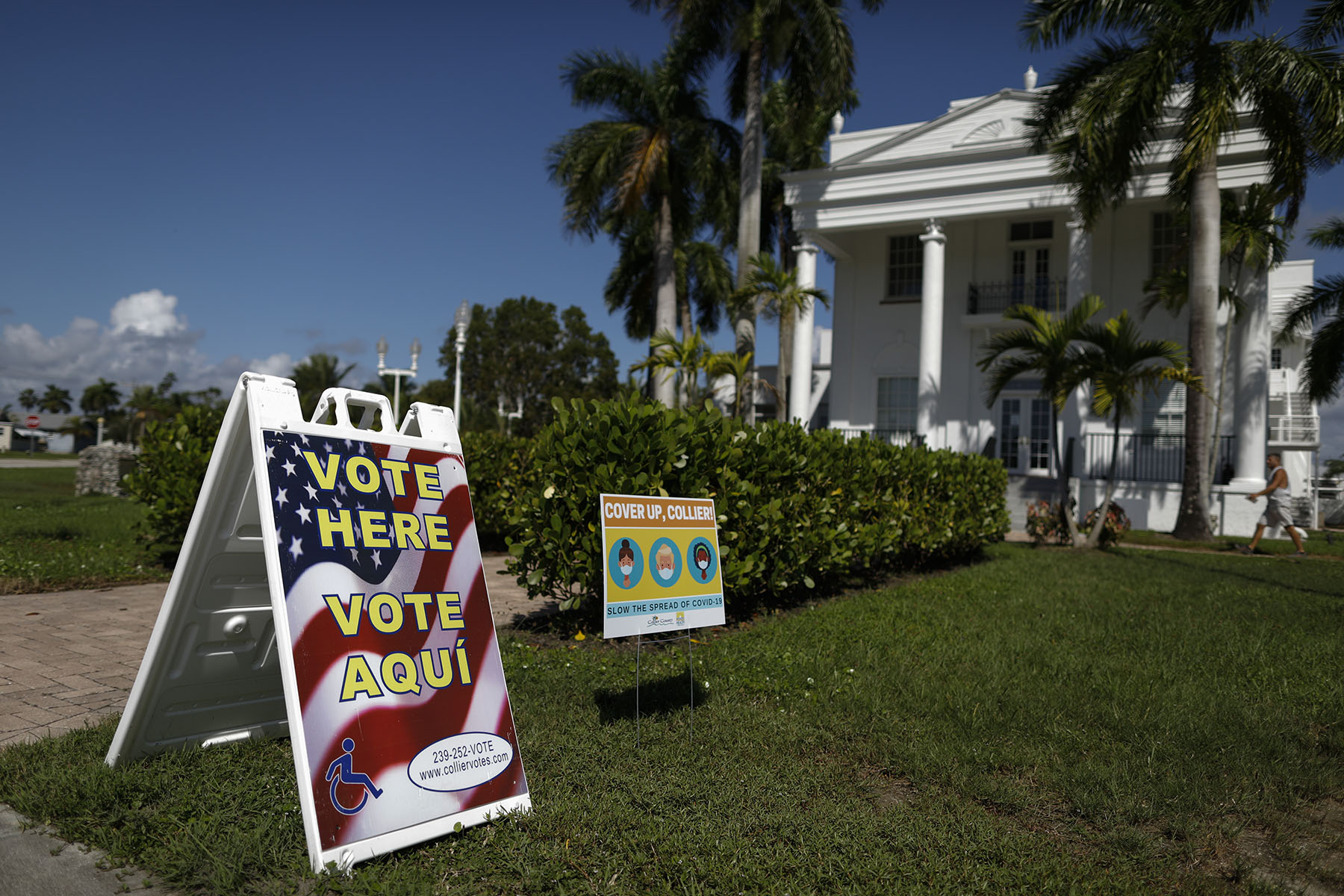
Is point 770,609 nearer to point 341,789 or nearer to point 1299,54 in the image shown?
point 341,789

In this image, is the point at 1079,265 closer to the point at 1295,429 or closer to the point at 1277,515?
the point at 1277,515

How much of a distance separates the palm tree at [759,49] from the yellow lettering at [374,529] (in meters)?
15.0

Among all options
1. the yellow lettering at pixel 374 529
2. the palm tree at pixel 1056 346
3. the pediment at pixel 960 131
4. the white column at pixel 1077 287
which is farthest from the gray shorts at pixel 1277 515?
the yellow lettering at pixel 374 529

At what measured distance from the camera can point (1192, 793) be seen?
3.52 metres

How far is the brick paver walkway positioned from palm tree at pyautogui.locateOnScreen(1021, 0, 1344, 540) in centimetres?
1287

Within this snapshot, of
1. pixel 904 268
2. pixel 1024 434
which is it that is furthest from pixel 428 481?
pixel 904 268

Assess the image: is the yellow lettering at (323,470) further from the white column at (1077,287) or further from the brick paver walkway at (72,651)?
the white column at (1077,287)

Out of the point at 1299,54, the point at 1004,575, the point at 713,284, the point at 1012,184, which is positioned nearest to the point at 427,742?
the point at 1004,575

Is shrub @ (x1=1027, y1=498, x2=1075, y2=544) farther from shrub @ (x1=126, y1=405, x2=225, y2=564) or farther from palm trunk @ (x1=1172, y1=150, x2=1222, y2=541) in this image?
shrub @ (x1=126, y1=405, x2=225, y2=564)

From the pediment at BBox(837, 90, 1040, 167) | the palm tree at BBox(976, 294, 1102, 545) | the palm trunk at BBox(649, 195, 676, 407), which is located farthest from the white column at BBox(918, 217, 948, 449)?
the palm trunk at BBox(649, 195, 676, 407)

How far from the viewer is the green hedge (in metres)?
6.11

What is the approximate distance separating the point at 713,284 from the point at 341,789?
28.8 meters

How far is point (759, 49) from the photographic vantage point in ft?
62.3

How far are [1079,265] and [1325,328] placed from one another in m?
8.17
